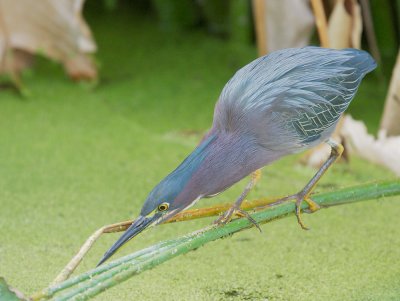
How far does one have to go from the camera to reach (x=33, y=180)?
2.21 m

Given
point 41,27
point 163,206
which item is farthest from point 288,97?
point 41,27

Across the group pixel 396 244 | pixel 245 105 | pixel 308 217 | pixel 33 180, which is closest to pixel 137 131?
pixel 33 180

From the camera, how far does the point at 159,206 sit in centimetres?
134

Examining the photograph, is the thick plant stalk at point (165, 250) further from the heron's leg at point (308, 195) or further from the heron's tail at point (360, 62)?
the heron's tail at point (360, 62)

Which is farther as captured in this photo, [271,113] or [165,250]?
[271,113]

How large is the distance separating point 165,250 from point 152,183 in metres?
0.92

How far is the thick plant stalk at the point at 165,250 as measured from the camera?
1.26 m

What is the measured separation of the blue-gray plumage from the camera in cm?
144

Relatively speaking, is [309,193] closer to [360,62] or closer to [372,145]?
[360,62]

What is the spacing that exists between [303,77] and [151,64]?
1.60m

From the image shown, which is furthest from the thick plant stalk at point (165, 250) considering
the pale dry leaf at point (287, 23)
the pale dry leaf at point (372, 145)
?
the pale dry leaf at point (287, 23)

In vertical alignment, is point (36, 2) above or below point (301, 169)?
above

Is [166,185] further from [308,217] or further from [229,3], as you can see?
[229,3]

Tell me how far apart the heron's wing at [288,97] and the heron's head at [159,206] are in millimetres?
191
